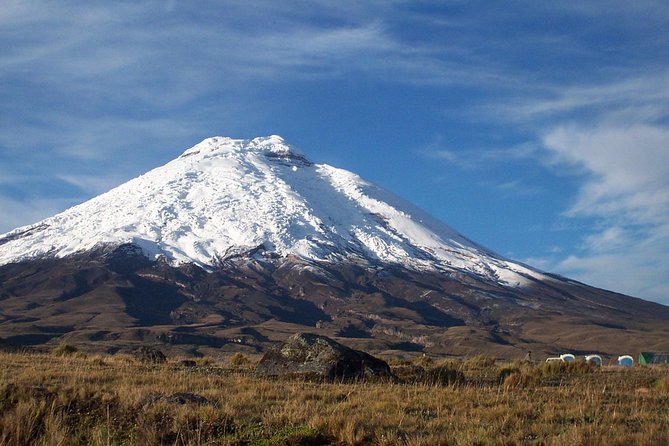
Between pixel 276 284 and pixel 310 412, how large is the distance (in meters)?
140

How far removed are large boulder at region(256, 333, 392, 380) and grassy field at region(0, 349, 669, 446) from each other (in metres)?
1.15

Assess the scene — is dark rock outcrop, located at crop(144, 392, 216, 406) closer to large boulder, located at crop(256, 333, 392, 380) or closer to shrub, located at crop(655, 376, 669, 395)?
large boulder, located at crop(256, 333, 392, 380)

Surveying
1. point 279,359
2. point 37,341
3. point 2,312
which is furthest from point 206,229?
point 279,359

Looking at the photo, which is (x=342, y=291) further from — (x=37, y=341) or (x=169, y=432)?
(x=169, y=432)

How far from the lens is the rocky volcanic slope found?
9938 centimetres

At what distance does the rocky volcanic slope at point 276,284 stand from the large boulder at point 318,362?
2240 inches

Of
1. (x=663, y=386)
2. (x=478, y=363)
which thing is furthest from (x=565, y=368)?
(x=663, y=386)

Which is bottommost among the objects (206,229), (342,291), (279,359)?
(279,359)

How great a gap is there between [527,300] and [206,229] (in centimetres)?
7961

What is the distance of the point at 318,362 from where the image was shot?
13.9 metres

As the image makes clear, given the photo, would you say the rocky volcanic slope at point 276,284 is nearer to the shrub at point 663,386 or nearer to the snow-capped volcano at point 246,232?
the snow-capped volcano at point 246,232

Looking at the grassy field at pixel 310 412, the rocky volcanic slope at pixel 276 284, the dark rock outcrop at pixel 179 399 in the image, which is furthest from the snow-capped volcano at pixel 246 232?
the dark rock outcrop at pixel 179 399

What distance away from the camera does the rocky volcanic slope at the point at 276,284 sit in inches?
3912

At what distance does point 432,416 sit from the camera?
8.91 m
